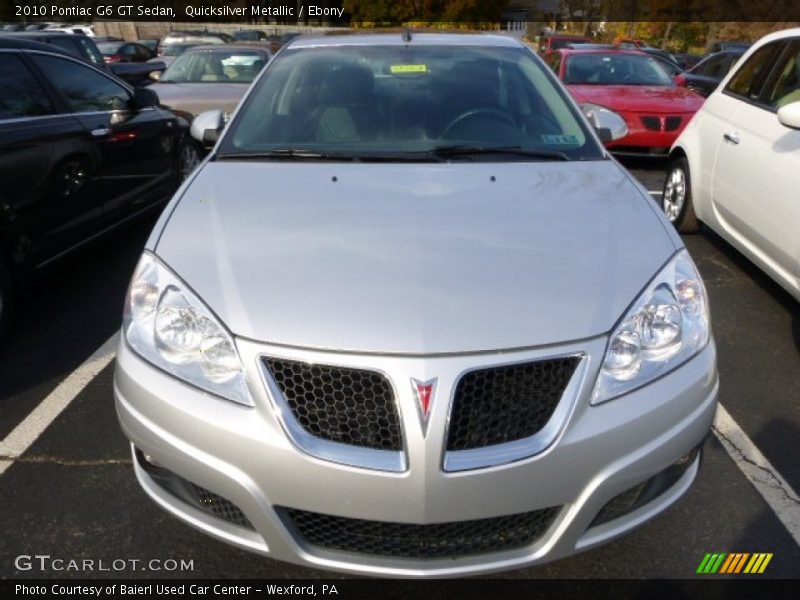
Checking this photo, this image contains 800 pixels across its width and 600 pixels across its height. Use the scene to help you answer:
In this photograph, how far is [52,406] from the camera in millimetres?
3156

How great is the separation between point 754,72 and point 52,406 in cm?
475

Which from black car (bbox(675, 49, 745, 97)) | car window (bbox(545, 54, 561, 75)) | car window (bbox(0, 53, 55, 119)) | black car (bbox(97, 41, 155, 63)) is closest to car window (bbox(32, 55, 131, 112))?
car window (bbox(0, 53, 55, 119))

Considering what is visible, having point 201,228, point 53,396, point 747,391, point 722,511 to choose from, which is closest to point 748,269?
point 747,391

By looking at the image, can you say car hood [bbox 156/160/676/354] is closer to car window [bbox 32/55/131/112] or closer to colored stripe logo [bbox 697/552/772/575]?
colored stripe logo [bbox 697/552/772/575]

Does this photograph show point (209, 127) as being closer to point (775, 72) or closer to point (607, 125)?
point (607, 125)

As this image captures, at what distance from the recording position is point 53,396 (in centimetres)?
324

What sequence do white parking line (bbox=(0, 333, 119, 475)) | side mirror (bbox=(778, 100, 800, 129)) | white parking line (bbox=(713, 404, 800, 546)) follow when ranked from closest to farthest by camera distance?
white parking line (bbox=(713, 404, 800, 546)) → white parking line (bbox=(0, 333, 119, 475)) → side mirror (bbox=(778, 100, 800, 129))

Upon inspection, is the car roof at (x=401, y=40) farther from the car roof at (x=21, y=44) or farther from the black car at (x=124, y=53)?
the black car at (x=124, y=53)

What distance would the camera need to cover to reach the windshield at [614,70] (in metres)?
8.84

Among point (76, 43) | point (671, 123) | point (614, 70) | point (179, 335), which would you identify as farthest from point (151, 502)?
point (76, 43)

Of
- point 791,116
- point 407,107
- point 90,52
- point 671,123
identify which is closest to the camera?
point 407,107

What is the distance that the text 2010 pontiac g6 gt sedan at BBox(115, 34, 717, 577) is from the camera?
1719 millimetres

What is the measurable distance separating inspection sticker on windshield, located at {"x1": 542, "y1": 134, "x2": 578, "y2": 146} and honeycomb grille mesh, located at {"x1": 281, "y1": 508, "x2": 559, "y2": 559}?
5.64 ft

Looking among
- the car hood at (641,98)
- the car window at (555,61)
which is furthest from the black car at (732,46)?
the car hood at (641,98)
